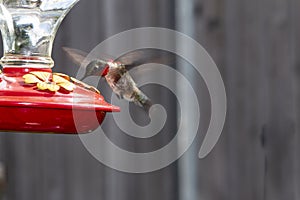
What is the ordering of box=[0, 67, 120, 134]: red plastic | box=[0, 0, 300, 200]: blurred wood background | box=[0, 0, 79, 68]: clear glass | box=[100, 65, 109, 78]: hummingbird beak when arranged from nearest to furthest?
box=[0, 67, 120, 134]: red plastic, box=[0, 0, 79, 68]: clear glass, box=[100, 65, 109, 78]: hummingbird beak, box=[0, 0, 300, 200]: blurred wood background

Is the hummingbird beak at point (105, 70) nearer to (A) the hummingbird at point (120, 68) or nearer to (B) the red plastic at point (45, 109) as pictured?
(A) the hummingbird at point (120, 68)

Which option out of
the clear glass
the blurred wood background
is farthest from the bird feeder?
the blurred wood background

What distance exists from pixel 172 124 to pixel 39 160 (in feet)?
2.08

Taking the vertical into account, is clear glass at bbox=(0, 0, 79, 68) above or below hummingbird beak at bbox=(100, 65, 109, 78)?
above

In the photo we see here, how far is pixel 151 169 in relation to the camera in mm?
3578

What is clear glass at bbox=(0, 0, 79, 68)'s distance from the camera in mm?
2369

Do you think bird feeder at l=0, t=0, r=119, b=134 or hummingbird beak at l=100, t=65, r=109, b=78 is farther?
hummingbird beak at l=100, t=65, r=109, b=78

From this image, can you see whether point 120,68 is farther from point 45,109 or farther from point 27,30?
point 45,109

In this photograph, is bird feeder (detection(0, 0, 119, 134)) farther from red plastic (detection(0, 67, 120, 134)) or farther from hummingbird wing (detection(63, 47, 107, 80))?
hummingbird wing (detection(63, 47, 107, 80))

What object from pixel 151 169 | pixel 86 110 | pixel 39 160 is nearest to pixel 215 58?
pixel 151 169

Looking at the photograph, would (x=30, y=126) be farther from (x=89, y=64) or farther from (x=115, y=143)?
(x=115, y=143)

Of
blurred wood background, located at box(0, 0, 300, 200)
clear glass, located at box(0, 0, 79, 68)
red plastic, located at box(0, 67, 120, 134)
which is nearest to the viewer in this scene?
red plastic, located at box(0, 67, 120, 134)

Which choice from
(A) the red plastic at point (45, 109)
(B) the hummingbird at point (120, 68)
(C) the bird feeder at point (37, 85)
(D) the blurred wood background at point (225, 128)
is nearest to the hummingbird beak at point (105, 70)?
(B) the hummingbird at point (120, 68)

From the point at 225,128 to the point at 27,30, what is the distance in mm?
1349
